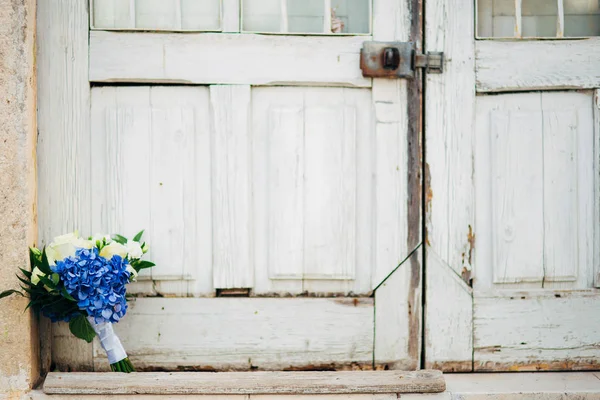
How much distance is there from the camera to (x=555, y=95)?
88.7 inches

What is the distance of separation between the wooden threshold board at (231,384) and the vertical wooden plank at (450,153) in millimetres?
279

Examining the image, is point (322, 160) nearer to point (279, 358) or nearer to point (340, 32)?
point (340, 32)

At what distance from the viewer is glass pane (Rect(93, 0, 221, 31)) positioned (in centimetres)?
221

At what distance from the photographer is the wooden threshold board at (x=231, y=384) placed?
2025 mm

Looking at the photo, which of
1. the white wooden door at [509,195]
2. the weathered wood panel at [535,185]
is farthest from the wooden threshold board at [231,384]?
the weathered wood panel at [535,185]

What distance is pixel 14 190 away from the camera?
202 centimetres

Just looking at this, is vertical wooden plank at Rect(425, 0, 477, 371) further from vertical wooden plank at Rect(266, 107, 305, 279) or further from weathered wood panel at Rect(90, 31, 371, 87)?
vertical wooden plank at Rect(266, 107, 305, 279)

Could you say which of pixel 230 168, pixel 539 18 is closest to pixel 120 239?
pixel 230 168

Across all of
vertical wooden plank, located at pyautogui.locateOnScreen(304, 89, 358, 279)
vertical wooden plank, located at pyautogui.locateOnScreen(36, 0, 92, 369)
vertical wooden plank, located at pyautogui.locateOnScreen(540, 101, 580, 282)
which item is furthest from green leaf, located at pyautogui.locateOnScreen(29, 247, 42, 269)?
vertical wooden plank, located at pyautogui.locateOnScreen(540, 101, 580, 282)

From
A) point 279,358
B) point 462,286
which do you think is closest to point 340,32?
point 462,286

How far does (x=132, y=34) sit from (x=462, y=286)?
1.41 m

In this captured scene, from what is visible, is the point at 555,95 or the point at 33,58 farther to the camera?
the point at 555,95

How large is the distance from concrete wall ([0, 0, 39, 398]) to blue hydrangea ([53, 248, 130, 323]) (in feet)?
0.58

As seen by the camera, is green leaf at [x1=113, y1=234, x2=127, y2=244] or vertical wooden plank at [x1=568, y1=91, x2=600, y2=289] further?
vertical wooden plank at [x1=568, y1=91, x2=600, y2=289]
